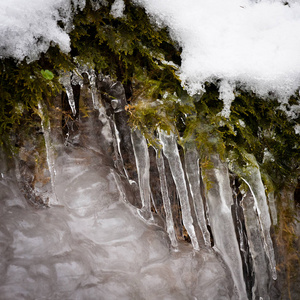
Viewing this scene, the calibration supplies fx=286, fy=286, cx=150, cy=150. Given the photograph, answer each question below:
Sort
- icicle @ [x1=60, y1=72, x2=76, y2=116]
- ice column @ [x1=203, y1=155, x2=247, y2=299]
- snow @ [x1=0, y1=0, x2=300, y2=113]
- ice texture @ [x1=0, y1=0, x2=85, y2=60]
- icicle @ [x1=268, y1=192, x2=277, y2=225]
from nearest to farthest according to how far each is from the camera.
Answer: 1. ice texture @ [x1=0, y1=0, x2=85, y2=60]
2. snow @ [x1=0, y1=0, x2=300, y2=113]
3. icicle @ [x1=60, y1=72, x2=76, y2=116]
4. ice column @ [x1=203, y1=155, x2=247, y2=299]
5. icicle @ [x1=268, y1=192, x2=277, y2=225]

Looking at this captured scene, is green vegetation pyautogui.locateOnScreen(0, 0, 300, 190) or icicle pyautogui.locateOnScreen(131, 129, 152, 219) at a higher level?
green vegetation pyautogui.locateOnScreen(0, 0, 300, 190)

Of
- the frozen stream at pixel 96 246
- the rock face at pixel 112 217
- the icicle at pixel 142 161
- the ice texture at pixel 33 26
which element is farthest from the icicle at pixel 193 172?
the ice texture at pixel 33 26

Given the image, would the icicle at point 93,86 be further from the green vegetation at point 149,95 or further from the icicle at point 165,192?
the icicle at point 165,192

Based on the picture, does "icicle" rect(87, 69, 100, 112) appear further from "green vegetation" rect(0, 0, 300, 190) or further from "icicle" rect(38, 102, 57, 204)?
"icicle" rect(38, 102, 57, 204)

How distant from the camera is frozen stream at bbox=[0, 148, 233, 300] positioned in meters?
1.83

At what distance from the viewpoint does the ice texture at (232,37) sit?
1.56 m

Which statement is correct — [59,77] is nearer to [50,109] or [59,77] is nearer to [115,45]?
[50,109]

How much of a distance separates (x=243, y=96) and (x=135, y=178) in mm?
880

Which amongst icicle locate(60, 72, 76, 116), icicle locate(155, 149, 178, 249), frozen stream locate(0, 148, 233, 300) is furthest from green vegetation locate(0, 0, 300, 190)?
frozen stream locate(0, 148, 233, 300)

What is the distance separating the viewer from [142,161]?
72.0 inches

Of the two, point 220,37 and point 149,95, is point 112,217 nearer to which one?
point 149,95

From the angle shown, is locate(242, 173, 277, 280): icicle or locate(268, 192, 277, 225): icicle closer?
locate(242, 173, 277, 280): icicle

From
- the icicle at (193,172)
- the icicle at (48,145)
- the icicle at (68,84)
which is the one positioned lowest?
the icicle at (193,172)

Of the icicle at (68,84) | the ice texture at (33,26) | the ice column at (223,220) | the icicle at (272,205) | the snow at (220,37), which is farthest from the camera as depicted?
the icicle at (272,205)
